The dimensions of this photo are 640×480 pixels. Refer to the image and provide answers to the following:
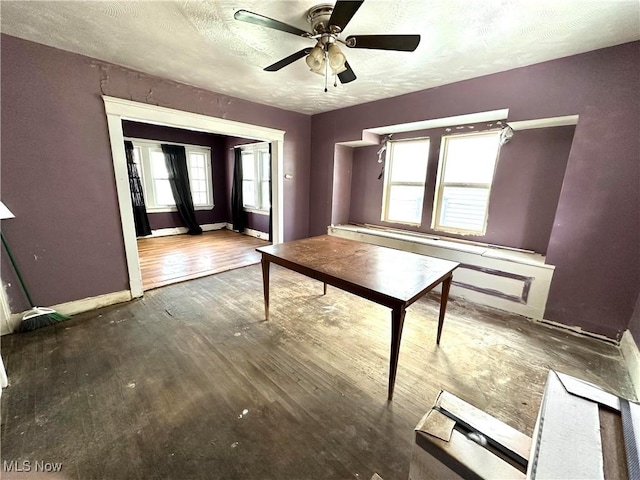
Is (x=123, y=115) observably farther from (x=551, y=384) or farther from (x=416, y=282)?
(x=551, y=384)

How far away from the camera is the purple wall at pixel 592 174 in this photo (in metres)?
2.05

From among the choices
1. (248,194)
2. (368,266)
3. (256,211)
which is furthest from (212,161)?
(368,266)

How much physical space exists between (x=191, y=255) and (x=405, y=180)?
3.90m

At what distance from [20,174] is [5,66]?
32.7 inches

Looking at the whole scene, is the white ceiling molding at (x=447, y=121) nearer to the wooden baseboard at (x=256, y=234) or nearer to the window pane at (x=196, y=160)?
the wooden baseboard at (x=256, y=234)

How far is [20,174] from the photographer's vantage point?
2.18m

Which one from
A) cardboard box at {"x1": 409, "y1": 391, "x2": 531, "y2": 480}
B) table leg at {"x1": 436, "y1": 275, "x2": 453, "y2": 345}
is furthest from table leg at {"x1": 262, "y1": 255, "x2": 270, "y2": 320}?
cardboard box at {"x1": 409, "y1": 391, "x2": 531, "y2": 480}

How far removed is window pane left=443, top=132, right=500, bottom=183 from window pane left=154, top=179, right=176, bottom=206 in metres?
5.98

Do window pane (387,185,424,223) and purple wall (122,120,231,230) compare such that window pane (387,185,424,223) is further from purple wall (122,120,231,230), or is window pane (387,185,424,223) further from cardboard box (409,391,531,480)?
purple wall (122,120,231,230)

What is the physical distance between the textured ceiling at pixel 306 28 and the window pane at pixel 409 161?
1.03 metres

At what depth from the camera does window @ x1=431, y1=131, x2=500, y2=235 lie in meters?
3.12

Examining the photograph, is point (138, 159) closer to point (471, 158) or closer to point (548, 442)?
point (471, 158)

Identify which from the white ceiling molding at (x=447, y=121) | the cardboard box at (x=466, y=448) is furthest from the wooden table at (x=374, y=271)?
the white ceiling molding at (x=447, y=121)

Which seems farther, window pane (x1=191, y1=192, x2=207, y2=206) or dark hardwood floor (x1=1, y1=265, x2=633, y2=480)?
window pane (x1=191, y1=192, x2=207, y2=206)
